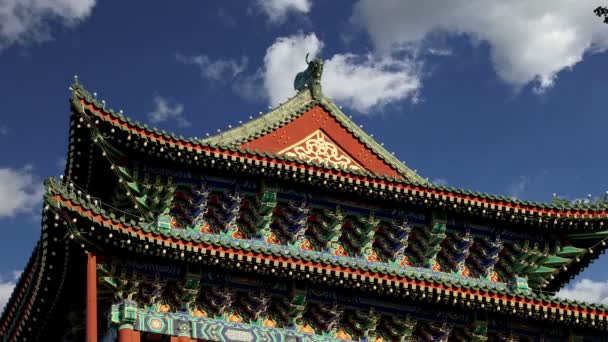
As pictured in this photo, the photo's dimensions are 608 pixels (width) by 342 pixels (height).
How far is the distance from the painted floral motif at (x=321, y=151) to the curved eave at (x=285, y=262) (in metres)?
3.62

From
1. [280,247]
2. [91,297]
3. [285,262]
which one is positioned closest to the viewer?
[91,297]

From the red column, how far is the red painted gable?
788 centimetres

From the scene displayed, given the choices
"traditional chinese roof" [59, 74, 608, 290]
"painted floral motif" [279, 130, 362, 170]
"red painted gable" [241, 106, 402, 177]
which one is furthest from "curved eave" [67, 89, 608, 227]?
"red painted gable" [241, 106, 402, 177]

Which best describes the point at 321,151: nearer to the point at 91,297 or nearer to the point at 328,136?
the point at 328,136

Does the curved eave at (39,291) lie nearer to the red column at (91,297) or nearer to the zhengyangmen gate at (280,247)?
the zhengyangmen gate at (280,247)

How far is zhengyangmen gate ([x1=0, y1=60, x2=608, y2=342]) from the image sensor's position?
882 inches

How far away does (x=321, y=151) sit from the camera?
2845 cm

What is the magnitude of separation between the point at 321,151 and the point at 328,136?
62 centimetres

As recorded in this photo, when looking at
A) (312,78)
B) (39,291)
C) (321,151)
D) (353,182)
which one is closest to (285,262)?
(353,182)

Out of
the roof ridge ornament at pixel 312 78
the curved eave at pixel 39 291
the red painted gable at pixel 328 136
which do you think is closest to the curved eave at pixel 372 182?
the red painted gable at pixel 328 136

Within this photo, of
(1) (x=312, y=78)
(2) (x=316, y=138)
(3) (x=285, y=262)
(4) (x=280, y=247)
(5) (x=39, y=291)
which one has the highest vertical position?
(1) (x=312, y=78)

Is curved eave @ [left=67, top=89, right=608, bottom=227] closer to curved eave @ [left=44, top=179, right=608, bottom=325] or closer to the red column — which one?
curved eave @ [left=44, top=179, right=608, bottom=325]

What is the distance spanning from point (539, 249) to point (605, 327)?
3.42 metres

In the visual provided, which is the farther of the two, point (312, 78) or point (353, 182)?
point (312, 78)
